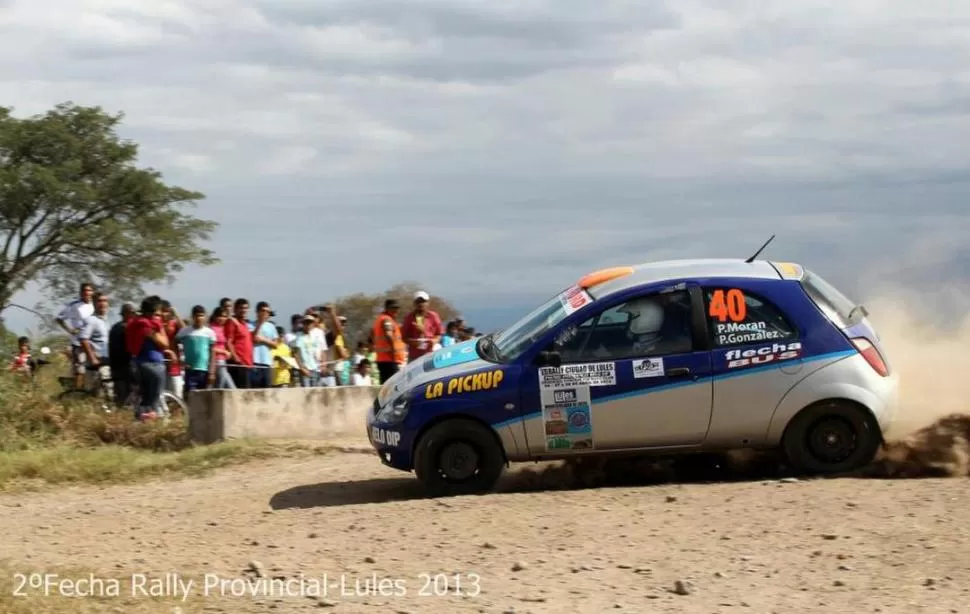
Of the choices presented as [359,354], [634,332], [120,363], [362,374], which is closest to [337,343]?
[362,374]

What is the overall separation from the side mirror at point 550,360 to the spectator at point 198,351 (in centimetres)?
649

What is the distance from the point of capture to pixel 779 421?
34.3 feet

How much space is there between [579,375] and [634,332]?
571 millimetres

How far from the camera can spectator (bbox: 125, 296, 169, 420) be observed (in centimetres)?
1556

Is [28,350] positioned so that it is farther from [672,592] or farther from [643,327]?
[672,592]

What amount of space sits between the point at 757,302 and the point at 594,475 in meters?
2.06

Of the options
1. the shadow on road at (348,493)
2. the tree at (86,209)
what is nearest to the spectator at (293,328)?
the shadow on road at (348,493)

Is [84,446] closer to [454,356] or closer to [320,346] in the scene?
[320,346]

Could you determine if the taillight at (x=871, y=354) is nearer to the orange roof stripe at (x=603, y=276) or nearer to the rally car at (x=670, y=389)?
the rally car at (x=670, y=389)

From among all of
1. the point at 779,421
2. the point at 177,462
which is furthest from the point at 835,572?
the point at 177,462

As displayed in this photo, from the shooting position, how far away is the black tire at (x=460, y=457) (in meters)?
10.5

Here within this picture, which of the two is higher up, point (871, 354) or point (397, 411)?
point (871, 354)

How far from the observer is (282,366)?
679 inches

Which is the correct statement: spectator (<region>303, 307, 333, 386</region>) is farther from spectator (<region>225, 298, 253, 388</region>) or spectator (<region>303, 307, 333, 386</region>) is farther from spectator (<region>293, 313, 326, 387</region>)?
spectator (<region>225, 298, 253, 388</region>)
